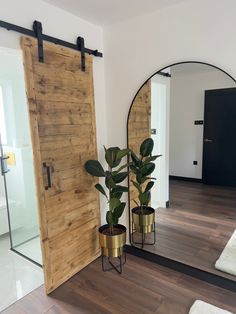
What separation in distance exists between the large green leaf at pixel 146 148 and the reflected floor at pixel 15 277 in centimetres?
153

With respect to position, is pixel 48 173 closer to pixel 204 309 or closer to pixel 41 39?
pixel 41 39

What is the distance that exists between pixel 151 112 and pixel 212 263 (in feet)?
5.08

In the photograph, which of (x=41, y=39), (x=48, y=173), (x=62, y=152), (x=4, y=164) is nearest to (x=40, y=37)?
(x=41, y=39)

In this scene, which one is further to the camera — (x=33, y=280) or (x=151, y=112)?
(x=151, y=112)

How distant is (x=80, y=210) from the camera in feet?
7.31

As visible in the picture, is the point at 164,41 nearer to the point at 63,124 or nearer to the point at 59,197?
the point at 63,124

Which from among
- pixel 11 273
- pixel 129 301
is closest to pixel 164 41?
pixel 129 301

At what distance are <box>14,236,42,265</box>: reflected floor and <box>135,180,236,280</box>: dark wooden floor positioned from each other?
1.09 meters

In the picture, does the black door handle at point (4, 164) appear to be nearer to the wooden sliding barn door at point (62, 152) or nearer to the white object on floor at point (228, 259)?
the wooden sliding barn door at point (62, 152)

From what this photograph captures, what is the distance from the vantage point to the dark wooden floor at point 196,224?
2.22 metres

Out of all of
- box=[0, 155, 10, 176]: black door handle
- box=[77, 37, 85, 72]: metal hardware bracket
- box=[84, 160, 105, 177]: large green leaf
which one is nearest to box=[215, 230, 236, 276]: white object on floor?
box=[84, 160, 105, 177]: large green leaf

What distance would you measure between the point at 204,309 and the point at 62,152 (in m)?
1.65

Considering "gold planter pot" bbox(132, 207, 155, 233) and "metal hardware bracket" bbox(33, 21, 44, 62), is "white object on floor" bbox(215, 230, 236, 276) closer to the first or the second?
"gold planter pot" bbox(132, 207, 155, 233)

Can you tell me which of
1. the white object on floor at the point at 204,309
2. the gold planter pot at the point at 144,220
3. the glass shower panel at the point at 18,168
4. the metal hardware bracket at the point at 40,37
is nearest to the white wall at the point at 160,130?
the gold planter pot at the point at 144,220
